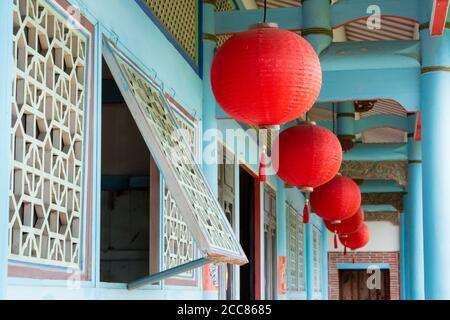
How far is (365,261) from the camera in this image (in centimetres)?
1702

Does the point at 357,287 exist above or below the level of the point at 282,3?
below

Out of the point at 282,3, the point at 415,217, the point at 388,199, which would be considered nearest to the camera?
the point at 282,3

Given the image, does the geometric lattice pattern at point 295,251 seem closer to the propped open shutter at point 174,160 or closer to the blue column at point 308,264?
the blue column at point 308,264

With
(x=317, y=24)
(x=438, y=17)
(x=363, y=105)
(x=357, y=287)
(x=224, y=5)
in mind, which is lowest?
(x=357, y=287)

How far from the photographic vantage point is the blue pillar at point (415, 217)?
8.61 m

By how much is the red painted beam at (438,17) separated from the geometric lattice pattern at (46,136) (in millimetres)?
2104

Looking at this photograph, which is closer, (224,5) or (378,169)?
(224,5)

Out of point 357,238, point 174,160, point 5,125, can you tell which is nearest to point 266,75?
point 174,160

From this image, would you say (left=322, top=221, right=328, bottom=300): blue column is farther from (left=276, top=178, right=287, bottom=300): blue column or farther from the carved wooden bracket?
the carved wooden bracket

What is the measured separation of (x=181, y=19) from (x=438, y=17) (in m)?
1.50

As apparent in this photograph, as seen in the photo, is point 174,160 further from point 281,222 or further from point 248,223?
point 281,222

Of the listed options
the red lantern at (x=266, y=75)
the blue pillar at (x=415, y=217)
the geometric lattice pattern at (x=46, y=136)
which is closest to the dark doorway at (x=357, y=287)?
the blue pillar at (x=415, y=217)

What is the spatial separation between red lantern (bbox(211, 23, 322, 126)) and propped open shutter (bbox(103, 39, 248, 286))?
0.43m
